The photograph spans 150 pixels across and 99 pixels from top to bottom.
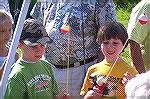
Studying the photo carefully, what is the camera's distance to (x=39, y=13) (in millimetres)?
2098

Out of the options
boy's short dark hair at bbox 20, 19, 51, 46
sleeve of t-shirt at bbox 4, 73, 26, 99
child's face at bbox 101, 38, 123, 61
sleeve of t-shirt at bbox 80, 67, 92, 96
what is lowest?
sleeve of t-shirt at bbox 80, 67, 92, 96

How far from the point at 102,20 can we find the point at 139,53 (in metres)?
0.20

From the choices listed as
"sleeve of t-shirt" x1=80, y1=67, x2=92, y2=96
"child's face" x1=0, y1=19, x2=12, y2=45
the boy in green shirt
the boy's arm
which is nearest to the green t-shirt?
the boy in green shirt

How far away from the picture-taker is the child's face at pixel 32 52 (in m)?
1.75

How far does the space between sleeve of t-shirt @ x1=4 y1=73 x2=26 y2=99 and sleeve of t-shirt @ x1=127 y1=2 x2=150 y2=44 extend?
1.54 ft

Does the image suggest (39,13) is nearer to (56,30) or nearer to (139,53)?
(56,30)

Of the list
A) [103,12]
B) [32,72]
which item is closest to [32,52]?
[32,72]

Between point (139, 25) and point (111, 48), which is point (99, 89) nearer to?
point (111, 48)

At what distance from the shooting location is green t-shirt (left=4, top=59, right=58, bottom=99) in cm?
167

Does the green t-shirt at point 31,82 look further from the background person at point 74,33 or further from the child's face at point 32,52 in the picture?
the background person at point 74,33

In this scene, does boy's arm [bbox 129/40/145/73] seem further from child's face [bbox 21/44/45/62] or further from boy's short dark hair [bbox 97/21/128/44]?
child's face [bbox 21/44/45/62]

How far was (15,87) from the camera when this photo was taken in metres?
1.66

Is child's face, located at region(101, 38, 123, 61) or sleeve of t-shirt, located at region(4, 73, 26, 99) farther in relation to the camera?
child's face, located at region(101, 38, 123, 61)

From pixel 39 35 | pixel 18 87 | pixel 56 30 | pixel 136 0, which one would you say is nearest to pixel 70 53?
pixel 56 30
